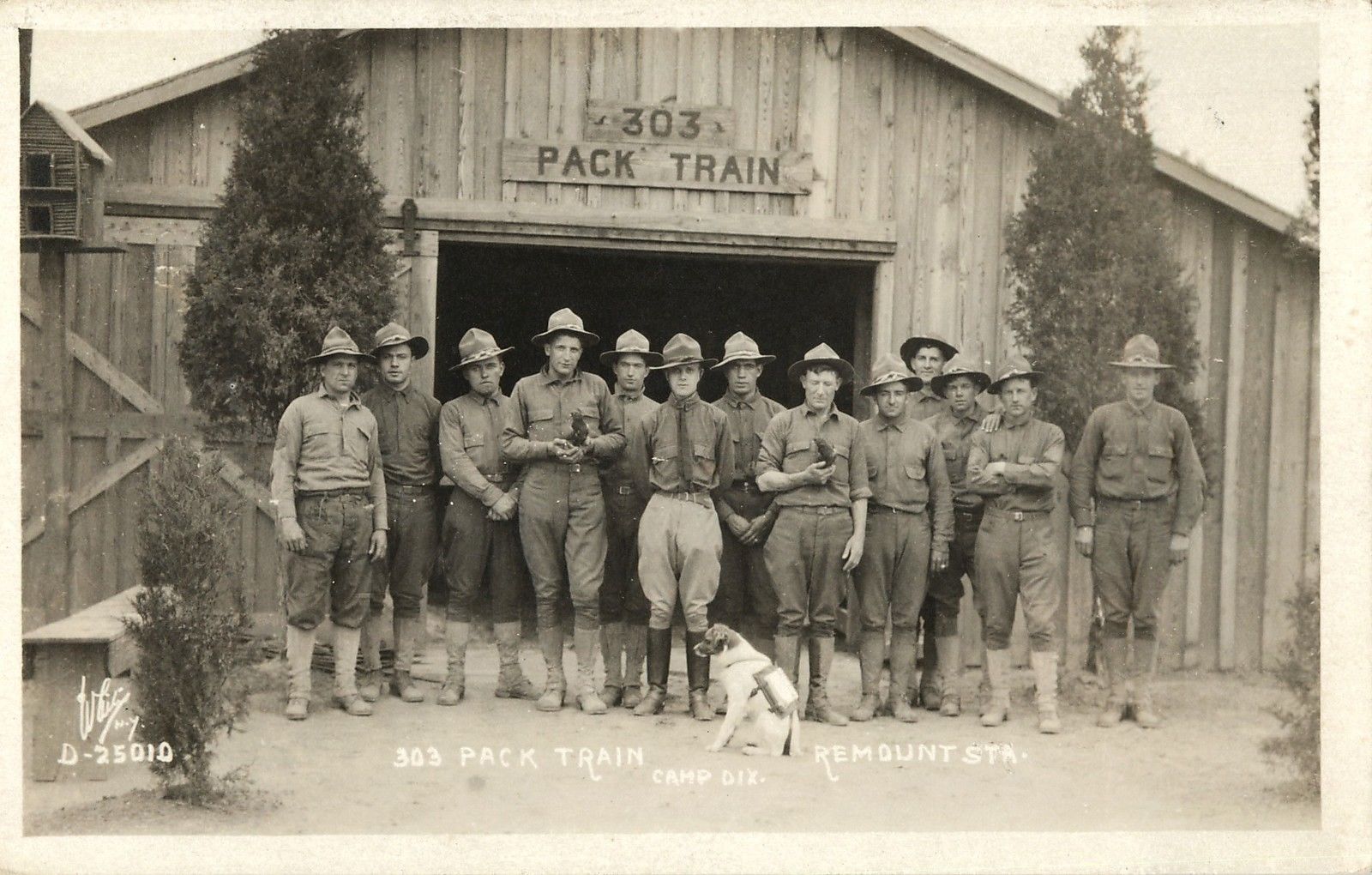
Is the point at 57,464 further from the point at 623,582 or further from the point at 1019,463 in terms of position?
the point at 1019,463

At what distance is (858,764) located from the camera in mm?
6855

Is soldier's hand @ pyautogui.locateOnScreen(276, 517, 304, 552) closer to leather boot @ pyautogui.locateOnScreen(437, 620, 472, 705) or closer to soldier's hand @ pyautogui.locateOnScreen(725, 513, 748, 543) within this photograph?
leather boot @ pyautogui.locateOnScreen(437, 620, 472, 705)

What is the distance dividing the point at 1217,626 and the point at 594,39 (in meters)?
6.64

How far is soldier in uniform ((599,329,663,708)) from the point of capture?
25.6 ft

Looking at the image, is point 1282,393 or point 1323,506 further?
point 1282,393

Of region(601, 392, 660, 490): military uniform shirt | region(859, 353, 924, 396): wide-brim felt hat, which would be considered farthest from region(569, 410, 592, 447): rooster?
region(859, 353, 924, 396): wide-brim felt hat

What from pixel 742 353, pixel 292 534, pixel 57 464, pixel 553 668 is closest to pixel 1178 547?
pixel 742 353

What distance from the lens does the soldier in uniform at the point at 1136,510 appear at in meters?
7.79

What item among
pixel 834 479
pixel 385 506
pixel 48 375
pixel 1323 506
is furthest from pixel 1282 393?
pixel 48 375

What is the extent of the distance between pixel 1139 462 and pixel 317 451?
16.6 ft

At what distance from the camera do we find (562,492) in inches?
302

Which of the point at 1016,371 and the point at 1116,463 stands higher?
the point at 1016,371

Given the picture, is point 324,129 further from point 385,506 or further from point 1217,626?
point 1217,626

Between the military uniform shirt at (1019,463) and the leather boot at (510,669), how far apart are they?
3065mm
